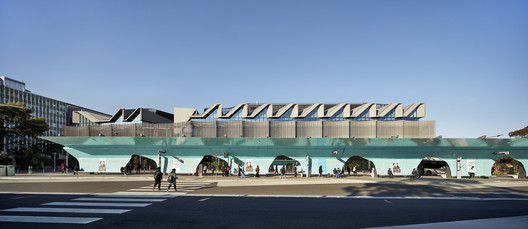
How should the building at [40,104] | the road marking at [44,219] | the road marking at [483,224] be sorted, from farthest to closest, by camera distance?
1. the building at [40,104]
2. the road marking at [44,219]
3. the road marking at [483,224]

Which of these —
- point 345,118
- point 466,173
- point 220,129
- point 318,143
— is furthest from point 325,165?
point 466,173

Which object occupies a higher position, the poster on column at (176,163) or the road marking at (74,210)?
the road marking at (74,210)

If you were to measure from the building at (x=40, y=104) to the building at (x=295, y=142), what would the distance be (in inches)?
2658

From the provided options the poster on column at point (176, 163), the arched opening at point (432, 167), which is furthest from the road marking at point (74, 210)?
the arched opening at point (432, 167)

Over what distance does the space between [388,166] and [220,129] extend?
19.5 m

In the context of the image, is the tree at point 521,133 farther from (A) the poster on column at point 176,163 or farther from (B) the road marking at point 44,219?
(B) the road marking at point 44,219

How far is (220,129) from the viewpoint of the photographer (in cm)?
3953

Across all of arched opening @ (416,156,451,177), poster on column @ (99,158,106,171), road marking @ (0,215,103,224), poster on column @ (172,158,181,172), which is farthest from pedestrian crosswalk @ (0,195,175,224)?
arched opening @ (416,156,451,177)

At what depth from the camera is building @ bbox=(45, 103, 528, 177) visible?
36.7 metres

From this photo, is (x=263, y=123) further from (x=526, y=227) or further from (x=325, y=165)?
(x=526, y=227)

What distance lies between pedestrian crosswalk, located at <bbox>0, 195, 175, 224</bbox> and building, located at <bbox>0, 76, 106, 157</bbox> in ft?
302

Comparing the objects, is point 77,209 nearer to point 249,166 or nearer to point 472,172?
point 249,166

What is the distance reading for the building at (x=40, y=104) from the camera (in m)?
99.1

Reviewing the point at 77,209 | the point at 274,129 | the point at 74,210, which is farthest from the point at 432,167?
the point at 74,210
